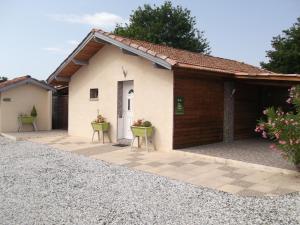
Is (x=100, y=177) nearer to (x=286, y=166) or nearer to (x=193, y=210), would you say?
(x=193, y=210)

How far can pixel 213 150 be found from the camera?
9.85 metres

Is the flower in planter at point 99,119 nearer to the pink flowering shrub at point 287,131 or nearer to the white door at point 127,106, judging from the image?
the white door at point 127,106

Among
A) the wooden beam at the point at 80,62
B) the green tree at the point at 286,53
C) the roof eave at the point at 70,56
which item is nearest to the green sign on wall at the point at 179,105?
the roof eave at the point at 70,56

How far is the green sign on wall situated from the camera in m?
9.82

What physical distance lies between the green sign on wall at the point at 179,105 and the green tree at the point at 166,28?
2158 cm

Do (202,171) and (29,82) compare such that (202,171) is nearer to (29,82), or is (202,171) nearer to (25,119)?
(25,119)

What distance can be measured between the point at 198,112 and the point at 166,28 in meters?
22.7

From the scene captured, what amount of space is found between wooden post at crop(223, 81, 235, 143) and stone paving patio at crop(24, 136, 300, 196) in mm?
3332

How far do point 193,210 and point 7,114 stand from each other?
44.9 ft

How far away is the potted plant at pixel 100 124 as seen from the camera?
12.0 metres

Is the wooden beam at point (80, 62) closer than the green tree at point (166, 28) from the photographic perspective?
Yes

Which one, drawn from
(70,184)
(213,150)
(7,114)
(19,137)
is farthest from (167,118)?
(7,114)

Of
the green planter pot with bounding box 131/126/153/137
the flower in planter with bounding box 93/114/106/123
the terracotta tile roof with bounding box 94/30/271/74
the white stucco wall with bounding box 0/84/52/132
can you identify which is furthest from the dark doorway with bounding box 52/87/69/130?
the green planter pot with bounding box 131/126/153/137

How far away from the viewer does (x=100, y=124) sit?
11922 mm
